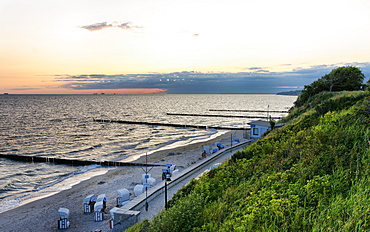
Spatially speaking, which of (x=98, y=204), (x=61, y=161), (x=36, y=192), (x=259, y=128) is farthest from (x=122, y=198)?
(x=259, y=128)

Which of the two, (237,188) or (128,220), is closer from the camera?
(237,188)

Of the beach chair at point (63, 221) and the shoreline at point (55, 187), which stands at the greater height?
the beach chair at point (63, 221)

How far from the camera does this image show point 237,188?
9172 mm

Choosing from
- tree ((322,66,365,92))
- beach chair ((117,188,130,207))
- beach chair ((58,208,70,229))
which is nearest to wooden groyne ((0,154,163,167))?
beach chair ((117,188,130,207))

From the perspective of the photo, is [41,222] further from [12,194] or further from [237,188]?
[237,188]

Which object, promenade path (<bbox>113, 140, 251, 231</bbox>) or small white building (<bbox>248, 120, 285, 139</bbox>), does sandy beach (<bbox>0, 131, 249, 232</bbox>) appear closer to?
promenade path (<bbox>113, 140, 251, 231</bbox>)

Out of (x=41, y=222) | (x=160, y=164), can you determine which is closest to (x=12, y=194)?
Result: (x=41, y=222)

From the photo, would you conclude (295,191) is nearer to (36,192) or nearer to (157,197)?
(157,197)

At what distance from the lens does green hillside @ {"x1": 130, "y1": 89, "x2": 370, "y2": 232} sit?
19.5ft

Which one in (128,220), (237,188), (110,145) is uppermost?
(237,188)

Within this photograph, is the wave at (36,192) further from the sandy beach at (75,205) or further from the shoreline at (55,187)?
the sandy beach at (75,205)

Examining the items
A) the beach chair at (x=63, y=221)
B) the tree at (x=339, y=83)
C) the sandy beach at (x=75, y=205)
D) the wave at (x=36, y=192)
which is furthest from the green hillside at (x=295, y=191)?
the tree at (x=339, y=83)

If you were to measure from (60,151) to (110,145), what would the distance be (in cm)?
837

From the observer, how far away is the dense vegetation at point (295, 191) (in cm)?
595
